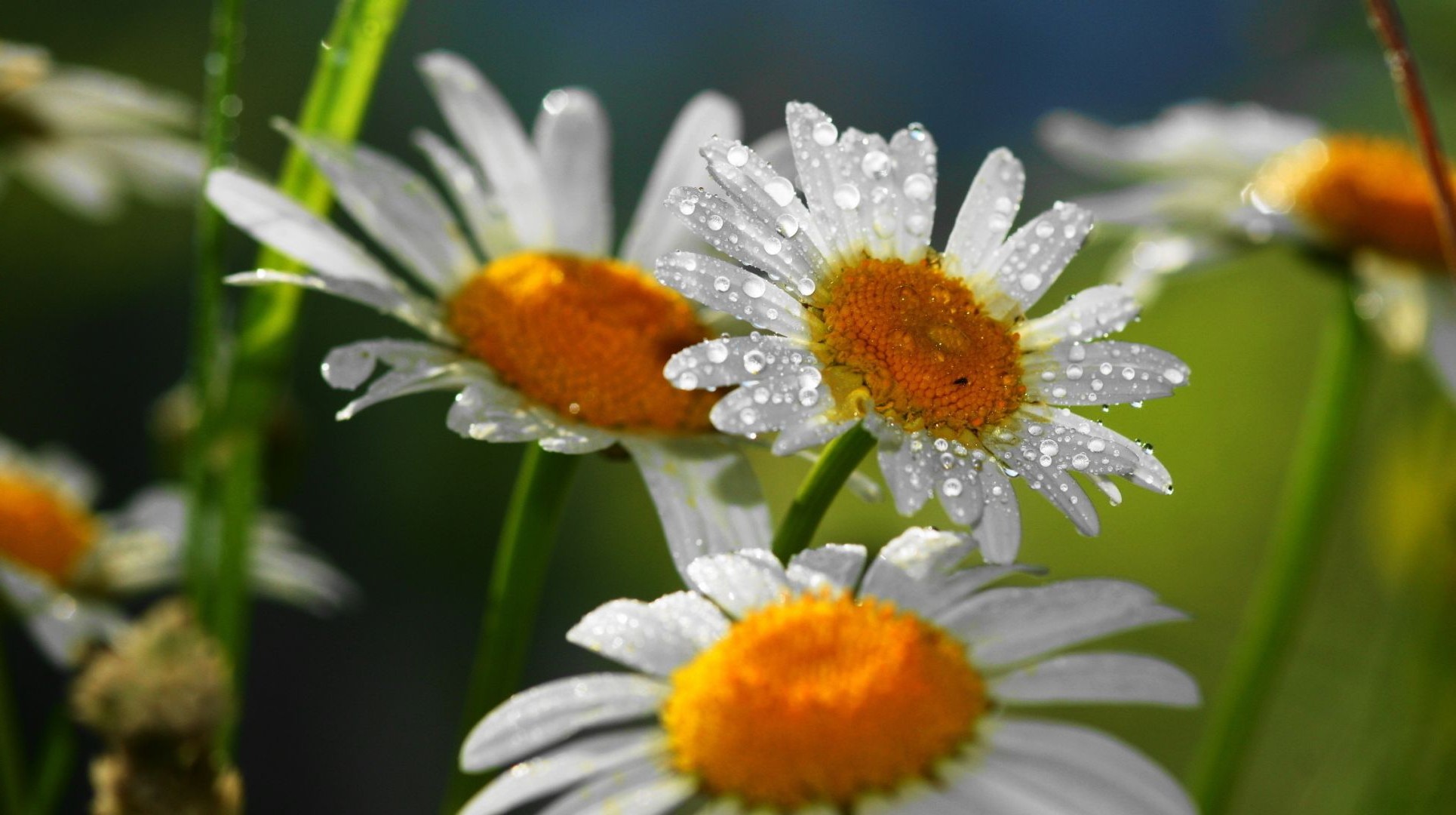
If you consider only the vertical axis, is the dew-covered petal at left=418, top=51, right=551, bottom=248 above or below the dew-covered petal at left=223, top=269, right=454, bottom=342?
above

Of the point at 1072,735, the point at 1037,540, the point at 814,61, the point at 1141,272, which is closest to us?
the point at 1072,735

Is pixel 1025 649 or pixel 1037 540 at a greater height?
pixel 1037 540

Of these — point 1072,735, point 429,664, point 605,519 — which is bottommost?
point 1072,735

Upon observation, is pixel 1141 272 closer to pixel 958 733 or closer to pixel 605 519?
pixel 958 733

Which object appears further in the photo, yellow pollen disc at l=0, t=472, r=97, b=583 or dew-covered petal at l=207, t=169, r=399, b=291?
yellow pollen disc at l=0, t=472, r=97, b=583

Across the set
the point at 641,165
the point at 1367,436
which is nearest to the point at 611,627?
the point at 1367,436

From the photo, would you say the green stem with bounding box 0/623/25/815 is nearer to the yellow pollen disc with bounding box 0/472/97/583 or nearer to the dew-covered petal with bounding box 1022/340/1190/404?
the yellow pollen disc with bounding box 0/472/97/583

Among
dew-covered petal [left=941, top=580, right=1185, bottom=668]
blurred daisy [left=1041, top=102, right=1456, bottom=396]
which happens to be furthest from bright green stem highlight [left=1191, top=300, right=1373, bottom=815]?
dew-covered petal [left=941, top=580, right=1185, bottom=668]
